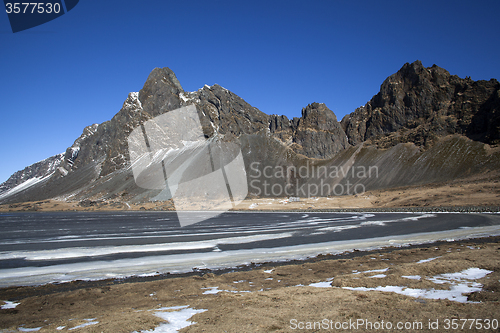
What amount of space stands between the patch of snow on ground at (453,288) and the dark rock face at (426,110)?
115m

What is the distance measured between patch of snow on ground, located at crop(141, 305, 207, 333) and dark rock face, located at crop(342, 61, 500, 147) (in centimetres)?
12292

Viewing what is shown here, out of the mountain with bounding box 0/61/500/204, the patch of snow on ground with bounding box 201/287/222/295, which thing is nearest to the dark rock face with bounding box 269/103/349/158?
the mountain with bounding box 0/61/500/204

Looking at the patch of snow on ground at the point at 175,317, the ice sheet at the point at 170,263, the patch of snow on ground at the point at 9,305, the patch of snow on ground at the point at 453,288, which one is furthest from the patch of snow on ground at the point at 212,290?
the patch of snow on ground at the point at 9,305

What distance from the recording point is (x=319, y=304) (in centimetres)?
743

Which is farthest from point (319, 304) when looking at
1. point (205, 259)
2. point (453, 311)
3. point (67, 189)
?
point (67, 189)

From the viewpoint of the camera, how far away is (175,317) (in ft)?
23.7

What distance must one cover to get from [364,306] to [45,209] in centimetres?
16996

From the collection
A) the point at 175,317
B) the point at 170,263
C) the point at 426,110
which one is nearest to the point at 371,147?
the point at 426,110

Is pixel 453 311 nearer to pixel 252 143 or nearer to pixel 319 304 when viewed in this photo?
pixel 319 304

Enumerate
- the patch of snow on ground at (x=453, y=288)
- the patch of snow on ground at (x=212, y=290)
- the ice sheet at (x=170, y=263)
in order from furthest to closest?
1. the ice sheet at (x=170, y=263)
2. the patch of snow on ground at (x=212, y=290)
3. the patch of snow on ground at (x=453, y=288)

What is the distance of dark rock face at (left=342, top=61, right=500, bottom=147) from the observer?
109m

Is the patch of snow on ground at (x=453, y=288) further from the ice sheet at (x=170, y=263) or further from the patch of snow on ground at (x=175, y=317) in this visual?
the ice sheet at (x=170, y=263)

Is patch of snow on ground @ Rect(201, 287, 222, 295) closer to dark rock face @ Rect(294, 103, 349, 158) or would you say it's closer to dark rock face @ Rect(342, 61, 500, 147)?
dark rock face @ Rect(342, 61, 500, 147)

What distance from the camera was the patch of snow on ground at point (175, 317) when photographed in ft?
21.1
